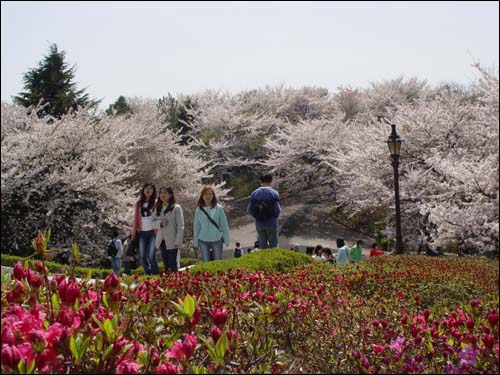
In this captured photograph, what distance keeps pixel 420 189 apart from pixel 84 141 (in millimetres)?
10521

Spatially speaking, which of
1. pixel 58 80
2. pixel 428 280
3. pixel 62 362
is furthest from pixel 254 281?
pixel 58 80

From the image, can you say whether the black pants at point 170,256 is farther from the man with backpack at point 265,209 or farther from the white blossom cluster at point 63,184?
the white blossom cluster at point 63,184

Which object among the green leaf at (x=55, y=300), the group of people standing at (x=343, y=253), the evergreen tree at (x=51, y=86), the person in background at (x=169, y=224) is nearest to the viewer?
the green leaf at (x=55, y=300)

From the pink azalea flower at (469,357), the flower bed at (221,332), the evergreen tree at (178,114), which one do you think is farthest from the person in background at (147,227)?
the evergreen tree at (178,114)

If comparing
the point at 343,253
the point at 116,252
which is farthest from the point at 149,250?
the point at 343,253

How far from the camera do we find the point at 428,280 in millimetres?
6770

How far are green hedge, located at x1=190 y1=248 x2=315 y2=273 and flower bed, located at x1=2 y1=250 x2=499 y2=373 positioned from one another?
6.26 ft

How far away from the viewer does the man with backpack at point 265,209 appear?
9805 mm

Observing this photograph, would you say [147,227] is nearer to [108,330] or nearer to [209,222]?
[209,222]

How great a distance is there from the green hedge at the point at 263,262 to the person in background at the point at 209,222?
69 cm

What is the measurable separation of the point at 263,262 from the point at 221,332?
230 inches

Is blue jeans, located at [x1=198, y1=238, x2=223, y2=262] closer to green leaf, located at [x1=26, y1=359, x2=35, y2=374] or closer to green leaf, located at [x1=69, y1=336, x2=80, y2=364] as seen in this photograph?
A: green leaf, located at [x1=69, y1=336, x2=80, y2=364]

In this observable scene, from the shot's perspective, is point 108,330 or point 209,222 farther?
point 209,222

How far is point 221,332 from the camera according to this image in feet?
6.97
